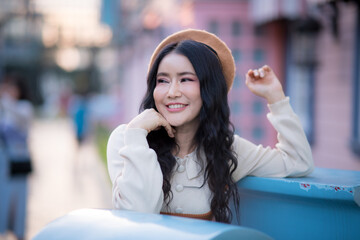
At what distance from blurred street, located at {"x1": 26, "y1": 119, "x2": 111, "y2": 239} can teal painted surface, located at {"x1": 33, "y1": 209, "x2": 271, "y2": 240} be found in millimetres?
3647

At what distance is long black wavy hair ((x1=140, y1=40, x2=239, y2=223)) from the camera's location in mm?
Result: 1974

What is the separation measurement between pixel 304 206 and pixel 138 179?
0.67 m

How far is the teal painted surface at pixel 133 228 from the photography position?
1282mm

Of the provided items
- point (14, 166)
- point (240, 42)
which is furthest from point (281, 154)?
point (240, 42)

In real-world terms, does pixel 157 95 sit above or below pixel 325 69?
below

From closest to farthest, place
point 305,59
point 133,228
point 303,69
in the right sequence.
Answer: point 133,228 → point 305,59 → point 303,69

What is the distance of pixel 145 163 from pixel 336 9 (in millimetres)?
4306

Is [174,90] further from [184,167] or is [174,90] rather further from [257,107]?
[257,107]

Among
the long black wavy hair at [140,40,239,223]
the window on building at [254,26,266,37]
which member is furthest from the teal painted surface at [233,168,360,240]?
the window on building at [254,26,266,37]

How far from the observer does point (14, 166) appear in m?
4.72

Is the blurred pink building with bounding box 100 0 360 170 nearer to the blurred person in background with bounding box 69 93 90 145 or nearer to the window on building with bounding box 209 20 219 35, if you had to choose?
the window on building with bounding box 209 20 219 35

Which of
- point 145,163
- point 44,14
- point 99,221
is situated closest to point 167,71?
point 145,163

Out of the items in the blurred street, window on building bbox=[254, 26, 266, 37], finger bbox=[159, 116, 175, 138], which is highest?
window on building bbox=[254, 26, 266, 37]

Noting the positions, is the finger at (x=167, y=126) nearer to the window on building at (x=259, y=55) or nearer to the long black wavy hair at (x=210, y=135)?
the long black wavy hair at (x=210, y=135)
